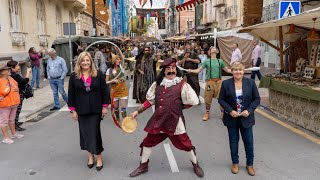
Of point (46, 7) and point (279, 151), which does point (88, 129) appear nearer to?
point (279, 151)

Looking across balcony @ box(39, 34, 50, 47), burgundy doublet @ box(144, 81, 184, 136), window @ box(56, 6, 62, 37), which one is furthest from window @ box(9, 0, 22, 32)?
burgundy doublet @ box(144, 81, 184, 136)

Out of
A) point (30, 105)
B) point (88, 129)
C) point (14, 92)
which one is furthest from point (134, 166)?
point (30, 105)

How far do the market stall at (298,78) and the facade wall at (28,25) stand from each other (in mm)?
10766

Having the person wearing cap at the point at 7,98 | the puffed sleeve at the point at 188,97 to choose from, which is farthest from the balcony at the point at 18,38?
the puffed sleeve at the point at 188,97

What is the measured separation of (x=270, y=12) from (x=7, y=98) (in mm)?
19468

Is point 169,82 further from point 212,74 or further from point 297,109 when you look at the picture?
point 297,109

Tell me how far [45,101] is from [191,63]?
513 centimetres

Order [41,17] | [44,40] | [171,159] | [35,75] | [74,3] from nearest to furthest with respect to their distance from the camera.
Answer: [171,159] → [35,75] → [44,40] → [41,17] → [74,3]

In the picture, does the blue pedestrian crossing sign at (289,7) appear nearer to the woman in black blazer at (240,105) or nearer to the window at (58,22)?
the woman in black blazer at (240,105)

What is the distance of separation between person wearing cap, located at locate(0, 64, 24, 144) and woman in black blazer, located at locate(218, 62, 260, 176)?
3979 mm

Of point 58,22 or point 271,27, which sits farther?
point 58,22

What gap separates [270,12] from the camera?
21.8 metres

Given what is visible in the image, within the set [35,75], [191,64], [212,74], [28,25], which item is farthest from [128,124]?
[28,25]

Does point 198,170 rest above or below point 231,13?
below
